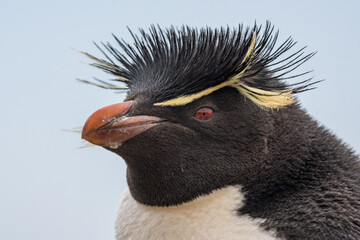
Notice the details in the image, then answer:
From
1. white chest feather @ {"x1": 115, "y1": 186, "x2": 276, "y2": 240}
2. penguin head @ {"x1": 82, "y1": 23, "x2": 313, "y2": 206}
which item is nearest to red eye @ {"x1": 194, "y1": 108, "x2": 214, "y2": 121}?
penguin head @ {"x1": 82, "y1": 23, "x2": 313, "y2": 206}

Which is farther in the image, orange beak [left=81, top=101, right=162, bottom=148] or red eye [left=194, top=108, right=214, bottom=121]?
red eye [left=194, top=108, right=214, bottom=121]

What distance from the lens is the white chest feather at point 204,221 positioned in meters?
3.39

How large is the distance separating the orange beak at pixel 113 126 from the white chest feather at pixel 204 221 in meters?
0.60

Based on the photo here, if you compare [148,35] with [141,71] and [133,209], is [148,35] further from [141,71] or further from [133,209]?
[133,209]

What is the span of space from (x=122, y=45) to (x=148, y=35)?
225 mm

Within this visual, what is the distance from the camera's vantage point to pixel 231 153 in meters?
3.48

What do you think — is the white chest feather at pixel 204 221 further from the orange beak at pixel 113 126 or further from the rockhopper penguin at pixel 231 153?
the orange beak at pixel 113 126

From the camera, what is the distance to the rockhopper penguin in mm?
3373

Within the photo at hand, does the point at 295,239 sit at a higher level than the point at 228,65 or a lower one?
lower

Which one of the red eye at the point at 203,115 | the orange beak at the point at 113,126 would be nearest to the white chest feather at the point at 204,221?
the red eye at the point at 203,115

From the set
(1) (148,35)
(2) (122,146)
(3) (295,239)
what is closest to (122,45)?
(1) (148,35)

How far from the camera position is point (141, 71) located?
390 centimetres

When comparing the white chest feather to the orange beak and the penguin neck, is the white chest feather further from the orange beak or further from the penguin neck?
the orange beak

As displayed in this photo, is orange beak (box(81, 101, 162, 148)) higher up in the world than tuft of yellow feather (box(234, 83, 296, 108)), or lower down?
higher up
